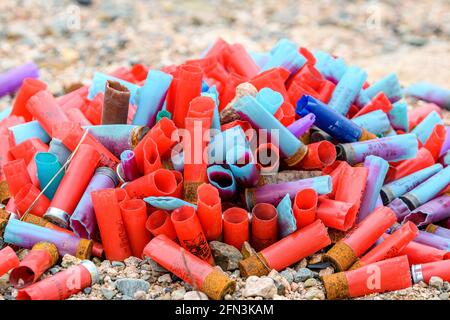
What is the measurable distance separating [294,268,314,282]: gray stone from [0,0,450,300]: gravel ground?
4570mm

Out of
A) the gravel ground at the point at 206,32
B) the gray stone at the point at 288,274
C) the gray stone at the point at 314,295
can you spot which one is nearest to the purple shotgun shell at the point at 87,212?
the gray stone at the point at 288,274

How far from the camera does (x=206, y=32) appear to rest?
10.5 metres

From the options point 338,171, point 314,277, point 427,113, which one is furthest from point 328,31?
point 314,277

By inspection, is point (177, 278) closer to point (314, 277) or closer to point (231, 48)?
point (314, 277)

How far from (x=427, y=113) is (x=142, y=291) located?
3.91 meters

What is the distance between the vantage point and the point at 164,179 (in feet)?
14.7

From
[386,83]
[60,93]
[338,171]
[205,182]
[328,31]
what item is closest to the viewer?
[205,182]

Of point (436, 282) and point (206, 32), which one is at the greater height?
point (436, 282)

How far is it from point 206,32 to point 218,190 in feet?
21.4

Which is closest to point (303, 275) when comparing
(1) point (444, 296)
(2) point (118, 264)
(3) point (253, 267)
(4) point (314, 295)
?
(4) point (314, 295)

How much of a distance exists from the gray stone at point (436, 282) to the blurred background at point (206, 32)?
4.79 m

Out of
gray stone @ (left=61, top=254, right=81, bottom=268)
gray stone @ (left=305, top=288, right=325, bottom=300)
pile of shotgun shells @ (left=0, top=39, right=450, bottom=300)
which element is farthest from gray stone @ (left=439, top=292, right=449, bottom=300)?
gray stone @ (left=61, top=254, right=81, bottom=268)

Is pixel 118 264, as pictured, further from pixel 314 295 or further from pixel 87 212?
pixel 314 295

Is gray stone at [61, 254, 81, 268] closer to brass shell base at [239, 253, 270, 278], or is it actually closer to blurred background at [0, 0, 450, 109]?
brass shell base at [239, 253, 270, 278]
